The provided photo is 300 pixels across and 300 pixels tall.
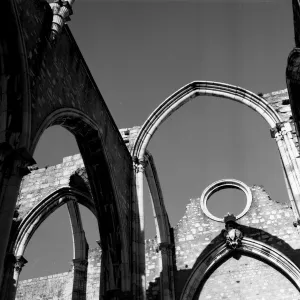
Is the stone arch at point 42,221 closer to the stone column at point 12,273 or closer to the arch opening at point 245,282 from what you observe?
the stone column at point 12,273

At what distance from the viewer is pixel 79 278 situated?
43.9 feet

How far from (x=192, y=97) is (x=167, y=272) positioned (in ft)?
15.3

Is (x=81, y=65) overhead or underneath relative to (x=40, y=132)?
overhead

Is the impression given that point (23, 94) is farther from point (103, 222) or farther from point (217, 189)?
point (217, 189)

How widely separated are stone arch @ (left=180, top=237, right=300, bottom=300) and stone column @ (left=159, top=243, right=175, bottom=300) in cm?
38

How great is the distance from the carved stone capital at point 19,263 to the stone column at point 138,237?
149 inches

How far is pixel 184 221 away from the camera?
496 inches

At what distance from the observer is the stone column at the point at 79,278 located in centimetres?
1314

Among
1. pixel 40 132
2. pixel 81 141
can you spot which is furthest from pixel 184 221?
pixel 40 132

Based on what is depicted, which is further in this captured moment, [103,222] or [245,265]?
[245,265]

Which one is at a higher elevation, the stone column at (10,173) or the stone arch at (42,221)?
the stone arch at (42,221)

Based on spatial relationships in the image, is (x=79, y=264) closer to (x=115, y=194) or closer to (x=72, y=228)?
(x=72, y=228)

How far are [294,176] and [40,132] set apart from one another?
18.1 feet

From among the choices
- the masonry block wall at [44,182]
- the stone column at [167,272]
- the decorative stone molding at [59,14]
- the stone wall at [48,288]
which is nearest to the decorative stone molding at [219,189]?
the stone column at [167,272]
